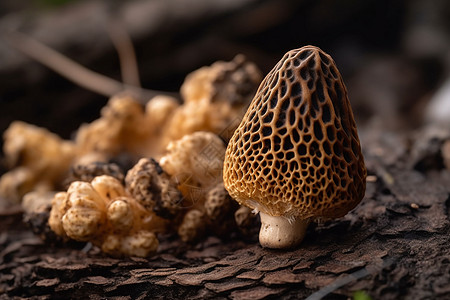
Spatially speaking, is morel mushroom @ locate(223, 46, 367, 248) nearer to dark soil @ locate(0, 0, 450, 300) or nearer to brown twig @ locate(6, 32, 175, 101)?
dark soil @ locate(0, 0, 450, 300)

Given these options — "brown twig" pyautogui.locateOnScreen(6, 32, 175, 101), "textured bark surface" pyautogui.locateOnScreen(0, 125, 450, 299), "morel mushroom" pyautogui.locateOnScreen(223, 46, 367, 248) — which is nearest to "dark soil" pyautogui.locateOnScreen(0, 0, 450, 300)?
"textured bark surface" pyautogui.locateOnScreen(0, 125, 450, 299)

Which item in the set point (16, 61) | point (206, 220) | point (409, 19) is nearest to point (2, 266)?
point (206, 220)

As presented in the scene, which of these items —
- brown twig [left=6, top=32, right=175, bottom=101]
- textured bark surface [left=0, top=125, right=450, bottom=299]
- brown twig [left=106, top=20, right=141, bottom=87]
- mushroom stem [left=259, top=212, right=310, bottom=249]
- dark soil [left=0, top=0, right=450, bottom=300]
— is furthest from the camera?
brown twig [left=106, top=20, right=141, bottom=87]

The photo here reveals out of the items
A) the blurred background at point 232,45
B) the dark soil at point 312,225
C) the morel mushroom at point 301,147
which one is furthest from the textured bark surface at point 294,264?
the blurred background at point 232,45

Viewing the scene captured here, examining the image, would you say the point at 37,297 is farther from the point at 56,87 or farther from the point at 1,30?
the point at 1,30

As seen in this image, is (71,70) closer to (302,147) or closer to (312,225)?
(312,225)

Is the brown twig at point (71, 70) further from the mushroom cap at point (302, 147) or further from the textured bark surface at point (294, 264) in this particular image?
the mushroom cap at point (302, 147)

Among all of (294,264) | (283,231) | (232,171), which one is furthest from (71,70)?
(294,264)
